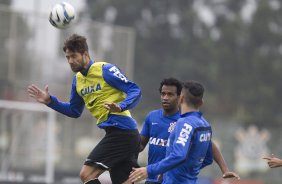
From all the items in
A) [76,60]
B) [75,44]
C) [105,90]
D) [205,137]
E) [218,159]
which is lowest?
[218,159]

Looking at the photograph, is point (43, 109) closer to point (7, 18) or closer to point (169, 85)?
point (7, 18)

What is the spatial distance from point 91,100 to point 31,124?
15.3 meters

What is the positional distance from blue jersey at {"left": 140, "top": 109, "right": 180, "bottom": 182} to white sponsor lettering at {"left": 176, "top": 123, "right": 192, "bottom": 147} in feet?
6.53

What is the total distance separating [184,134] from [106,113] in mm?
2014

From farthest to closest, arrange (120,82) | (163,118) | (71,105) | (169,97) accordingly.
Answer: (71,105)
(163,118)
(169,97)
(120,82)

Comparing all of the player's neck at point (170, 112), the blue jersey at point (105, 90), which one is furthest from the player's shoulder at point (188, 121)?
the player's neck at point (170, 112)

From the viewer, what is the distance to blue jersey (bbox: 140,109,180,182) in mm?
10180

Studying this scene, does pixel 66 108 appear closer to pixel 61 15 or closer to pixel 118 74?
pixel 118 74

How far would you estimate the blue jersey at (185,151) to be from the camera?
805 centimetres

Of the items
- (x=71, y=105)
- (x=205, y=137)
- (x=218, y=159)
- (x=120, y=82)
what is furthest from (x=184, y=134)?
(x=71, y=105)

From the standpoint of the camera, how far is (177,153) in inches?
316

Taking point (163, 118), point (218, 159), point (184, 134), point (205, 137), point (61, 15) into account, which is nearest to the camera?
point (184, 134)

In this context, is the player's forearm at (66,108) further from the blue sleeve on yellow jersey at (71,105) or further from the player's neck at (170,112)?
the player's neck at (170,112)

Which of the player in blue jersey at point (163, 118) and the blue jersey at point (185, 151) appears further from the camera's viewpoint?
the player in blue jersey at point (163, 118)
